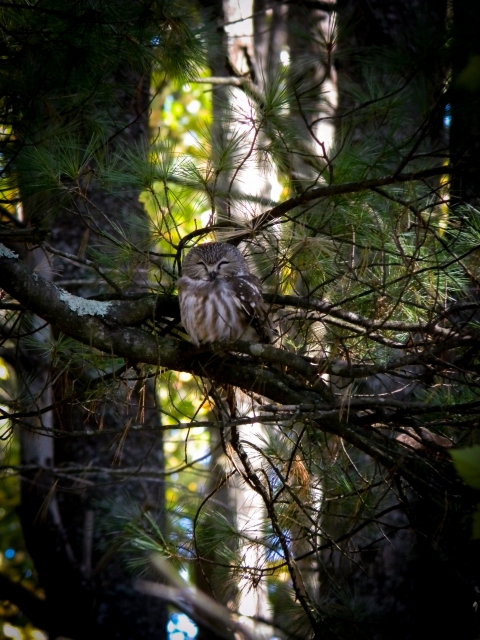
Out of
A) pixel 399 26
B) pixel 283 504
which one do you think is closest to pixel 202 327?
pixel 283 504

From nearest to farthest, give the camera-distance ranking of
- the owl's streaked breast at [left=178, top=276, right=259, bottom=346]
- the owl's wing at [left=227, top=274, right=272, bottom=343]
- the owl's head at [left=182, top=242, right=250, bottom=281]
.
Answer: the owl's streaked breast at [left=178, top=276, right=259, bottom=346]
the owl's wing at [left=227, top=274, right=272, bottom=343]
the owl's head at [left=182, top=242, right=250, bottom=281]

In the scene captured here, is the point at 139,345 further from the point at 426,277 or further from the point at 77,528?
the point at 77,528

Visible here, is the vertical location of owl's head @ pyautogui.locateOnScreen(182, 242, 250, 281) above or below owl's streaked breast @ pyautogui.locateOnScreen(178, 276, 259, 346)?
above

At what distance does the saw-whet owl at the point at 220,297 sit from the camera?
11.5ft

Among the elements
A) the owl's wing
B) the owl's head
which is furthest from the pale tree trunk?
the owl's wing

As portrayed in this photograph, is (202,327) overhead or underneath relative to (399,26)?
underneath

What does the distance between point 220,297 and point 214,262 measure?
1.02ft

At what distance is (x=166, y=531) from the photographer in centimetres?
413

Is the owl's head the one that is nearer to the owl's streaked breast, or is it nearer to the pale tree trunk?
the owl's streaked breast

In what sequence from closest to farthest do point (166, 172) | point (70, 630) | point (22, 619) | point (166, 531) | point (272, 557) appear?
point (166, 172) < point (272, 557) < point (166, 531) < point (70, 630) < point (22, 619)

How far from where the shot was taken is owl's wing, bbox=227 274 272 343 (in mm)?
3613

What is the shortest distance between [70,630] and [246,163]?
12.1 feet

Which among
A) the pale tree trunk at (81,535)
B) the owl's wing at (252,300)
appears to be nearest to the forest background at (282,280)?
the owl's wing at (252,300)

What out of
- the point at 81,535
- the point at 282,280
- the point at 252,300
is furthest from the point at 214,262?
the point at 81,535
